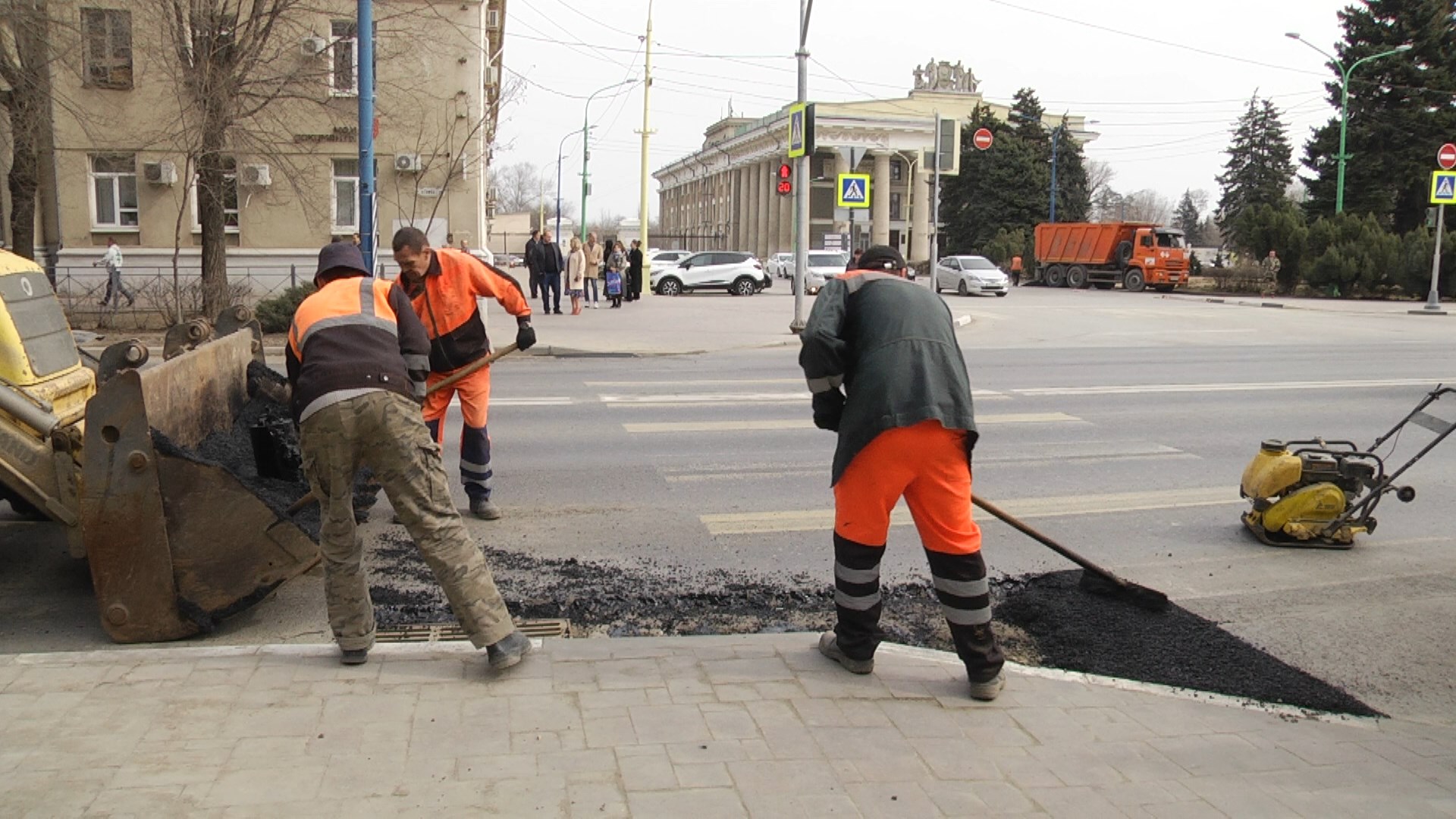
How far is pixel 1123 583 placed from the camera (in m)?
5.44

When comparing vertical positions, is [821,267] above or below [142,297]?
above

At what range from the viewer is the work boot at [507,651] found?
4.30 m

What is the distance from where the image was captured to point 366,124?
15.4 m

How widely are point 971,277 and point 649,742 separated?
38.0m

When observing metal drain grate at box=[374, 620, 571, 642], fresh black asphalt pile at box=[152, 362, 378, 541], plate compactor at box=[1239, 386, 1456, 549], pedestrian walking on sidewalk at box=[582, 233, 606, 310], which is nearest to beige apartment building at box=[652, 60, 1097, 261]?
pedestrian walking on sidewalk at box=[582, 233, 606, 310]

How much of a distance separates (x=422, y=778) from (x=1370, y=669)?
3.93 metres

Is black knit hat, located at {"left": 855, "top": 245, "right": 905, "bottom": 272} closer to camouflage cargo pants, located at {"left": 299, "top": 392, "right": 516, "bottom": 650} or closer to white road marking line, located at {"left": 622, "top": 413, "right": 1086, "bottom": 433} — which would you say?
camouflage cargo pants, located at {"left": 299, "top": 392, "right": 516, "bottom": 650}

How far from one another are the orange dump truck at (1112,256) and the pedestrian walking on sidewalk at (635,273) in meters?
22.5

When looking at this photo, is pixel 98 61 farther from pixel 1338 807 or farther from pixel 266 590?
pixel 1338 807

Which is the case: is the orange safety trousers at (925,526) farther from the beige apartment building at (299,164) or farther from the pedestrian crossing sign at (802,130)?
the beige apartment building at (299,164)

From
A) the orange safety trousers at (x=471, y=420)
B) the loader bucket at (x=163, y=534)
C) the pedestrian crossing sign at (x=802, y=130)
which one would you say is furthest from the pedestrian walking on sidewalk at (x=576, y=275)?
the loader bucket at (x=163, y=534)

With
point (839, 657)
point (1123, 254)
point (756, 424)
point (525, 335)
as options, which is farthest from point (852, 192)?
point (1123, 254)

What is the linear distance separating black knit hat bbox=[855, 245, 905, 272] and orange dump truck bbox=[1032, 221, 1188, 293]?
43.6 metres

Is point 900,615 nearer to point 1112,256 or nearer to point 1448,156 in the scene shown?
point 1448,156
